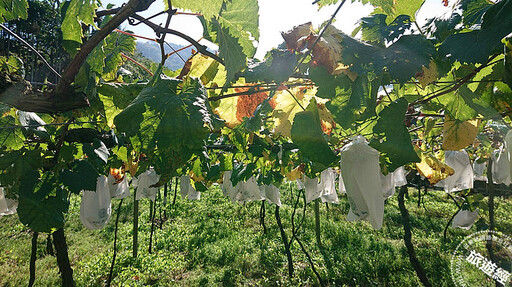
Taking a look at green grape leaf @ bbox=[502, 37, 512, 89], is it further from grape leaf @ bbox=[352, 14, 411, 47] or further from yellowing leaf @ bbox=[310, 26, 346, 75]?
yellowing leaf @ bbox=[310, 26, 346, 75]

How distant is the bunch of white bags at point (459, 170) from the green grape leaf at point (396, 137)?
3055mm

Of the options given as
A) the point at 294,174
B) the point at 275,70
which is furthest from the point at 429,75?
the point at 294,174

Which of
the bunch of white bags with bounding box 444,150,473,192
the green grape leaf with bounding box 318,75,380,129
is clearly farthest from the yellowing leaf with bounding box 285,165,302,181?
the green grape leaf with bounding box 318,75,380,129

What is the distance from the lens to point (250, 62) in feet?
2.16

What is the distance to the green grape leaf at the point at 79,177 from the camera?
52.5 inches

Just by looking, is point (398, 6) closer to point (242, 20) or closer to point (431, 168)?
point (242, 20)

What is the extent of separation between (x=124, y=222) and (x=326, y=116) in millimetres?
6669

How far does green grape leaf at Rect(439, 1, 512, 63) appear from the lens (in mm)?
470

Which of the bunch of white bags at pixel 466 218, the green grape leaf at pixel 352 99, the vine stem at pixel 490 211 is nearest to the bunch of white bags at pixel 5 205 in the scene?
the green grape leaf at pixel 352 99

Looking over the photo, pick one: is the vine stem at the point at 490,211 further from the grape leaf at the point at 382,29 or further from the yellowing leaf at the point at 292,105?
the grape leaf at the point at 382,29

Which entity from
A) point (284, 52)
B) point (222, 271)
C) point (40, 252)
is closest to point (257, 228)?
point (222, 271)

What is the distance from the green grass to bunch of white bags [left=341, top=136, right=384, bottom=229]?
3519 mm

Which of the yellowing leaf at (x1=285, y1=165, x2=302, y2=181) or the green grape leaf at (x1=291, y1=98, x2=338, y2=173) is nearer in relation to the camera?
the green grape leaf at (x1=291, y1=98, x2=338, y2=173)

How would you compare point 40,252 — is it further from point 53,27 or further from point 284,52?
point 53,27
